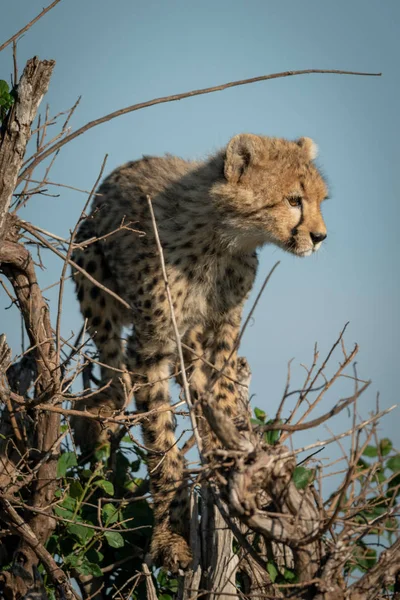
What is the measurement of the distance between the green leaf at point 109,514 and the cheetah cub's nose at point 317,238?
5.87 ft

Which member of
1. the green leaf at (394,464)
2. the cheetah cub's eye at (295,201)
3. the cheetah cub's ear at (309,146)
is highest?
the cheetah cub's ear at (309,146)

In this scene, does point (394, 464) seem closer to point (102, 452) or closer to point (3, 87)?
point (102, 452)

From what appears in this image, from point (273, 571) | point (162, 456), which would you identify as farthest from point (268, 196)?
point (273, 571)

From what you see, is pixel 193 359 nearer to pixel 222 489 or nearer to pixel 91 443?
pixel 91 443

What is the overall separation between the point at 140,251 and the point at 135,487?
1.43 m

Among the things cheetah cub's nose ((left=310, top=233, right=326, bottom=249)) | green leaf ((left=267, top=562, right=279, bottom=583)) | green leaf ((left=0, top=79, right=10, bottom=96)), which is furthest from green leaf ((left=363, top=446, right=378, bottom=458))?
green leaf ((left=0, top=79, right=10, bottom=96))

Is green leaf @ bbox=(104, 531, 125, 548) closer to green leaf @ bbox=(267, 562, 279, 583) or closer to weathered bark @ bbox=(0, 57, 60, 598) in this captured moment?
weathered bark @ bbox=(0, 57, 60, 598)

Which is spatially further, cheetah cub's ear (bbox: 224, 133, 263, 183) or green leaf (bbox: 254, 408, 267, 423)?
cheetah cub's ear (bbox: 224, 133, 263, 183)

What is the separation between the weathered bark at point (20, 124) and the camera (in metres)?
3.29

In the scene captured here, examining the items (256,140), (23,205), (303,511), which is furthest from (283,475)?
(256,140)

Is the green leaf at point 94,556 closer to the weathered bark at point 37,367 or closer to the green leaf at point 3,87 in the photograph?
the weathered bark at point 37,367

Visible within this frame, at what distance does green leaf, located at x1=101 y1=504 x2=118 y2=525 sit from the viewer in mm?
4141

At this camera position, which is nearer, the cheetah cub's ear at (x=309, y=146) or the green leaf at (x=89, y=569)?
the green leaf at (x=89, y=569)

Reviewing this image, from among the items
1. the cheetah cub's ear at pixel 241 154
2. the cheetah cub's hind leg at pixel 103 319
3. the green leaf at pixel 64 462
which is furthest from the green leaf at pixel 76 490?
the cheetah cub's ear at pixel 241 154
